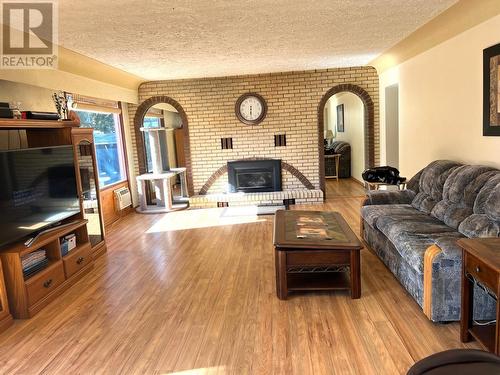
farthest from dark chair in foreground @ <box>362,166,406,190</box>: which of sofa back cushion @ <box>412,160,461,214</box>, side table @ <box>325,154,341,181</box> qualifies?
side table @ <box>325,154,341,181</box>

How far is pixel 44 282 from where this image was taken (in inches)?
131

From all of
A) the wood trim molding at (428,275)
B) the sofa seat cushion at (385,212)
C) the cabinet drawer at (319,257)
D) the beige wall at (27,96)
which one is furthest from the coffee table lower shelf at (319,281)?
the beige wall at (27,96)

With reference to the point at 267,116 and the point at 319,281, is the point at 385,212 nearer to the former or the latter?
the point at 319,281

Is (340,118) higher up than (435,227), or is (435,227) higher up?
(340,118)

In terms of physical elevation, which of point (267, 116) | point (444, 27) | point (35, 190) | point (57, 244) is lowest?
point (57, 244)

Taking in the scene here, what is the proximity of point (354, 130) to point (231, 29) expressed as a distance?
586cm

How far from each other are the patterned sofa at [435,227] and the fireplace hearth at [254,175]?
296 centimetres

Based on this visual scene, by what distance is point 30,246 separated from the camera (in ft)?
10.4

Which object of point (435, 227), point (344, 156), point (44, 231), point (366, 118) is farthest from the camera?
point (344, 156)

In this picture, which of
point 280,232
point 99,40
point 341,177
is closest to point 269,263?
point 280,232

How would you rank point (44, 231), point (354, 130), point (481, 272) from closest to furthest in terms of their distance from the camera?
point (481, 272), point (44, 231), point (354, 130)

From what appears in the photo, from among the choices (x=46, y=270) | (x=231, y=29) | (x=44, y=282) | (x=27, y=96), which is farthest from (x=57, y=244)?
(x=231, y=29)

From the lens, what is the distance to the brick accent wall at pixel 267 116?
706 centimetres

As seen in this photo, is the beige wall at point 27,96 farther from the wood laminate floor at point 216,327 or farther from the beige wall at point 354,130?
the beige wall at point 354,130
